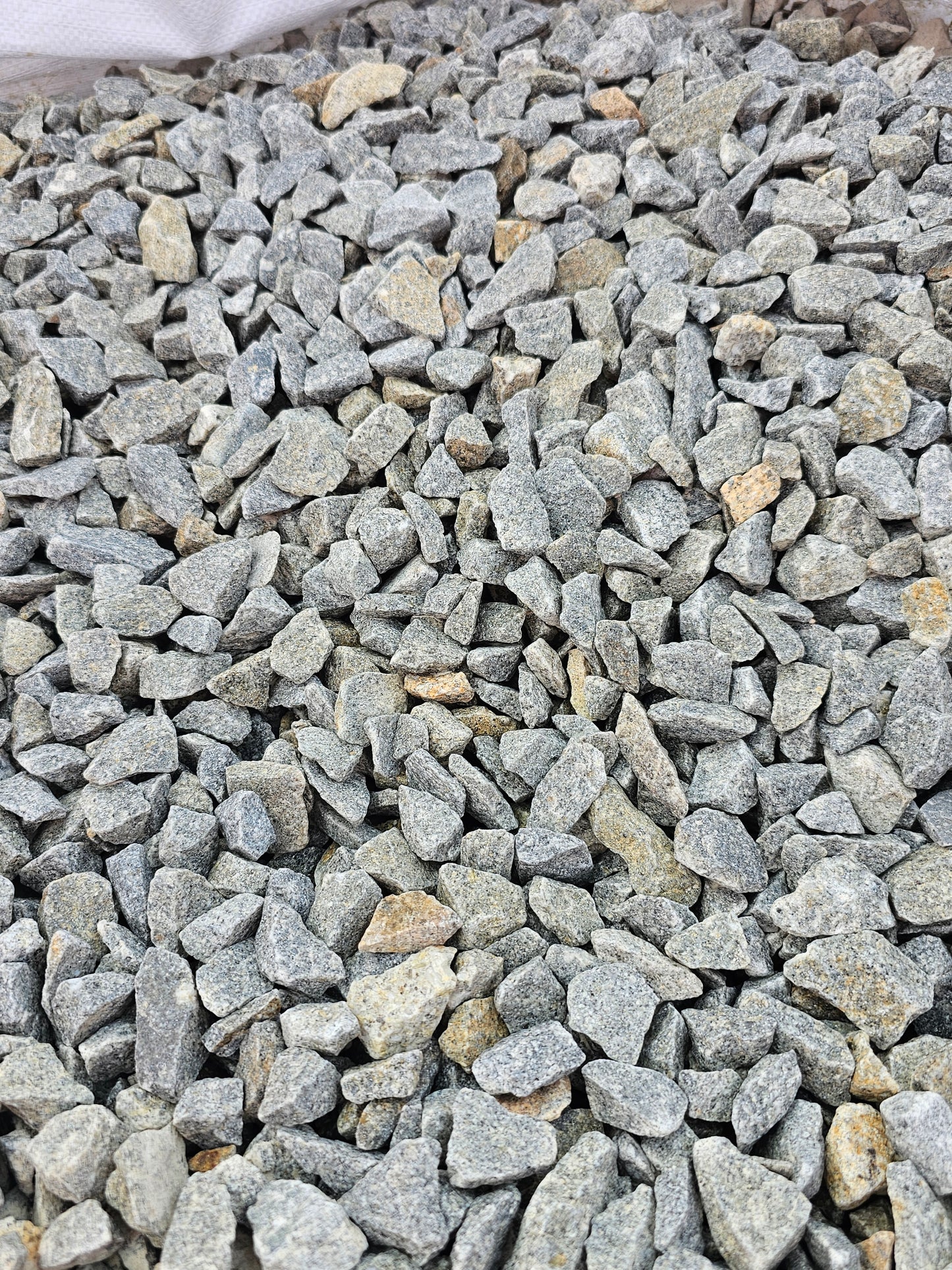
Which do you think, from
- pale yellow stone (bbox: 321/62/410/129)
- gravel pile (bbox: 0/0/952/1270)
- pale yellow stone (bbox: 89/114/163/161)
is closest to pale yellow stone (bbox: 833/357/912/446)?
gravel pile (bbox: 0/0/952/1270)

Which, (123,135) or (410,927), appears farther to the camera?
(123,135)

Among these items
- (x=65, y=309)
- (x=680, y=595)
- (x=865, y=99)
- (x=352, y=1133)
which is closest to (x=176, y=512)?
(x=65, y=309)

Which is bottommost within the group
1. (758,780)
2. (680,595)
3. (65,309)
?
(758,780)

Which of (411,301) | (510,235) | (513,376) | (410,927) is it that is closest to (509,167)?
(510,235)

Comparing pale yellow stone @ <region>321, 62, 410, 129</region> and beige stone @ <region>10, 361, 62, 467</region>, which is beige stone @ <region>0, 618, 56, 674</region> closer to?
beige stone @ <region>10, 361, 62, 467</region>

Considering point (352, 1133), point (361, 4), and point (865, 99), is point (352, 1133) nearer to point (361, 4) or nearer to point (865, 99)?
point (865, 99)

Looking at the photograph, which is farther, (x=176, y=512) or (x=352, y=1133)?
(x=176, y=512)

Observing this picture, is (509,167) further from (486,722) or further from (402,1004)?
(402,1004)
